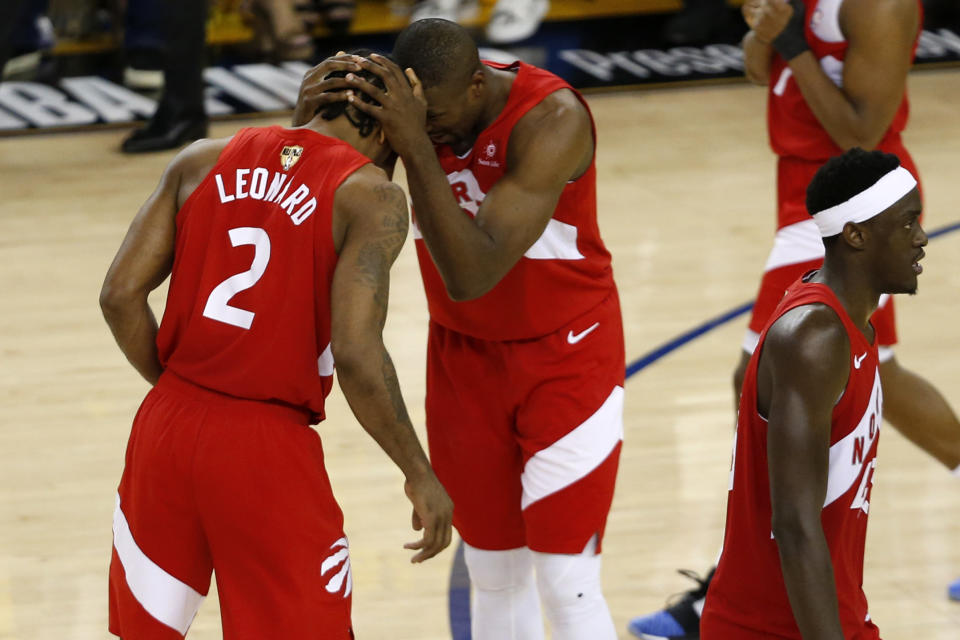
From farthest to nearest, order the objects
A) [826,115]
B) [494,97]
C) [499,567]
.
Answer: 1. [826,115]
2. [499,567]
3. [494,97]

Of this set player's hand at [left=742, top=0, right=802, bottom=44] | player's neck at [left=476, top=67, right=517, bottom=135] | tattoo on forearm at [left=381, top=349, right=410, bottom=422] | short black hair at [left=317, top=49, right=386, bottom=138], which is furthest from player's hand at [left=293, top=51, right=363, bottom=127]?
player's hand at [left=742, top=0, right=802, bottom=44]

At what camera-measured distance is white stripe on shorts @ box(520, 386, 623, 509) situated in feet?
10.1

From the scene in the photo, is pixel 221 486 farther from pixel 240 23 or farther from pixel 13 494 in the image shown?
pixel 240 23

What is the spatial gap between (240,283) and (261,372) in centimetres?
17

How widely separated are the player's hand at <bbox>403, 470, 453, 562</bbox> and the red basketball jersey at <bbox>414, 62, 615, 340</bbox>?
58cm

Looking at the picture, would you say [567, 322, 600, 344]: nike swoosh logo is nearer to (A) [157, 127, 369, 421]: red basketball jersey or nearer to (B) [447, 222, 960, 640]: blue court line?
(A) [157, 127, 369, 421]: red basketball jersey

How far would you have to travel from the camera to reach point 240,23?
10.2 meters

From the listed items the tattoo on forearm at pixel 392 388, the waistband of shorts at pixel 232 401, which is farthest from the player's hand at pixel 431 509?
the waistband of shorts at pixel 232 401

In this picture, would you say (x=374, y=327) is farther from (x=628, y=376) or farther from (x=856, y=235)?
(x=628, y=376)

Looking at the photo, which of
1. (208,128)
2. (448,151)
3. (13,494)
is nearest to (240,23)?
(208,128)

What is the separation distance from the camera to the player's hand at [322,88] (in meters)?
2.65

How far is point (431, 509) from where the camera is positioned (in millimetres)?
2588

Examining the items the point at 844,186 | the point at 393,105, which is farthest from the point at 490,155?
the point at 844,186

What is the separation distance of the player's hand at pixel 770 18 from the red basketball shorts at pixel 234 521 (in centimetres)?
183
